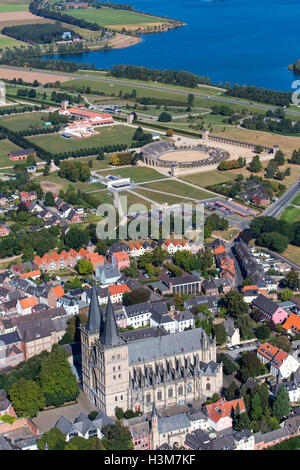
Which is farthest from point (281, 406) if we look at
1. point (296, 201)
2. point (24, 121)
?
point (24, 121)

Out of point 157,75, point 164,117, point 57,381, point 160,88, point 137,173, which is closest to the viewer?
point 57,381

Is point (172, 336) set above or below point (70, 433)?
above

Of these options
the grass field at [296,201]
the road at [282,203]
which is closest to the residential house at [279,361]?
the road at [282,203]

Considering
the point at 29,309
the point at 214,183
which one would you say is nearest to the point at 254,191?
the point at 214,183

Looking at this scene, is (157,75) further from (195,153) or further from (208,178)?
(208,178)

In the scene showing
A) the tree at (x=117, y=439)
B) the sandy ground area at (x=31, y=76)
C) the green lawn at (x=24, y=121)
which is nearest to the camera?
the tree at (x=117, y=439)

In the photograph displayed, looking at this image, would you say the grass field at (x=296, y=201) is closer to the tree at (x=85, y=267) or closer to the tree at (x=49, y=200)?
the tree at (x=49, y=200)
